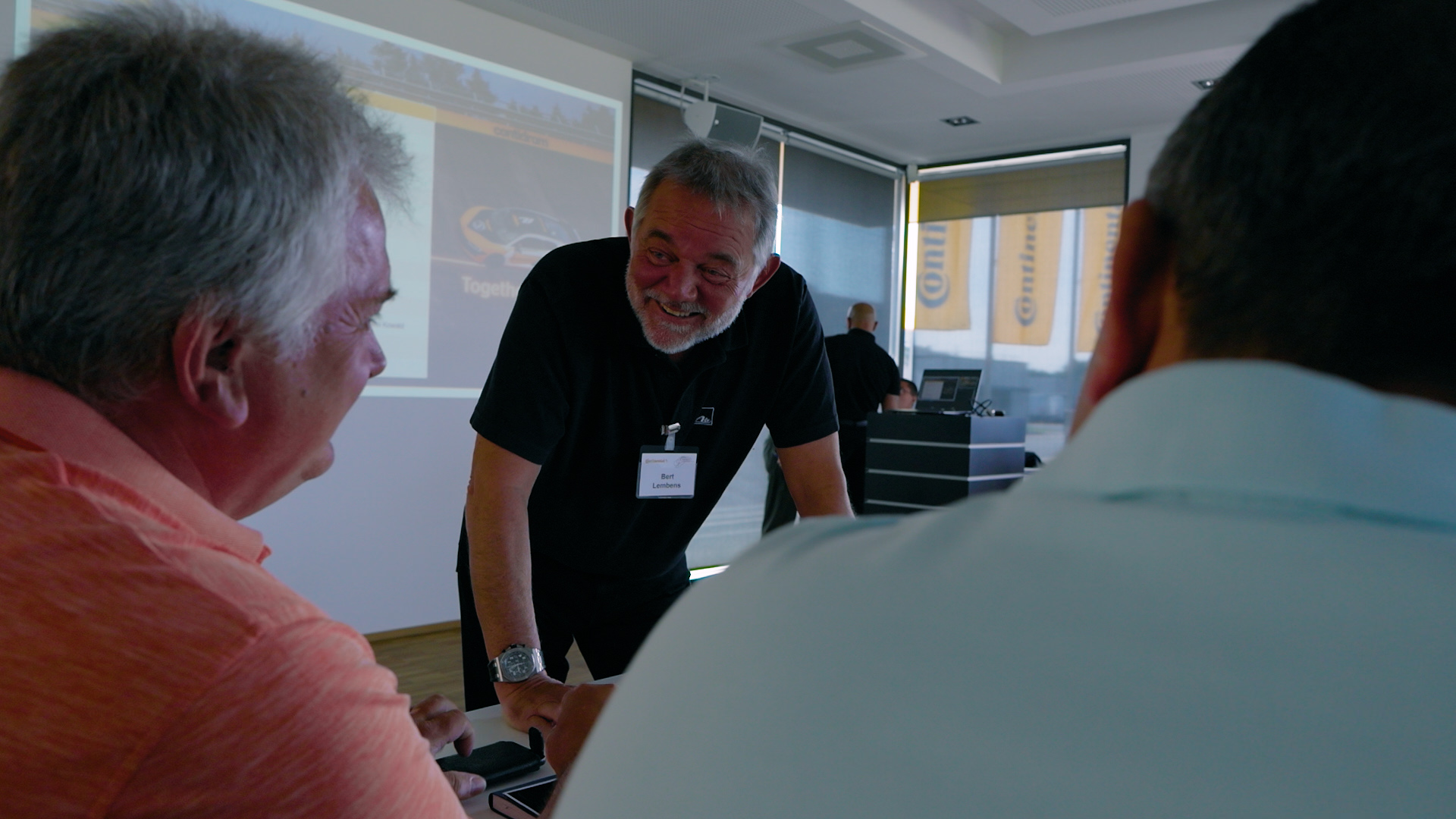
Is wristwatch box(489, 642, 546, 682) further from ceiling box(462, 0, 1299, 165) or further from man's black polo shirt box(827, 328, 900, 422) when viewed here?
man's black polo shirt box(827, 328, 900, 422)

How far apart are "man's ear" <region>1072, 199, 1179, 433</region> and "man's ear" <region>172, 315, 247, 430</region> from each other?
608 mm

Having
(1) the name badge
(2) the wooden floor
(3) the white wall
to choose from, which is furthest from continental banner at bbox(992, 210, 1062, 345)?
(1) the name badge

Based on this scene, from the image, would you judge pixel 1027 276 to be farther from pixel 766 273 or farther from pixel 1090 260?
pixel 766 273

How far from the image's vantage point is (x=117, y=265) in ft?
2.21

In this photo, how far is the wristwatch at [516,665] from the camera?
4.72ft

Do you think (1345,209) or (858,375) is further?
(858,375)

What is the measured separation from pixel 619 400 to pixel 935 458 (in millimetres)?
3985

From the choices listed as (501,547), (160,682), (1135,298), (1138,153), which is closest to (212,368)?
(160,682)

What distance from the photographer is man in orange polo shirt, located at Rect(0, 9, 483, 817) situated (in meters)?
0.55

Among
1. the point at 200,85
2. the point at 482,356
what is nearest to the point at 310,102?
the point at 200,85

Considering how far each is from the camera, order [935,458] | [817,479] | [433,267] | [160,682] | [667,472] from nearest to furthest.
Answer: [160,682] → [667,472] → [817,479] → [433,267] → [935,458]

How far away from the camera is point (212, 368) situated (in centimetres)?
74

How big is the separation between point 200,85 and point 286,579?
3.83 metres

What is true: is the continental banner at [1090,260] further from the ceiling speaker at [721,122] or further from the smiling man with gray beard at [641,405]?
the smiling man with gray beard at [641,405]
